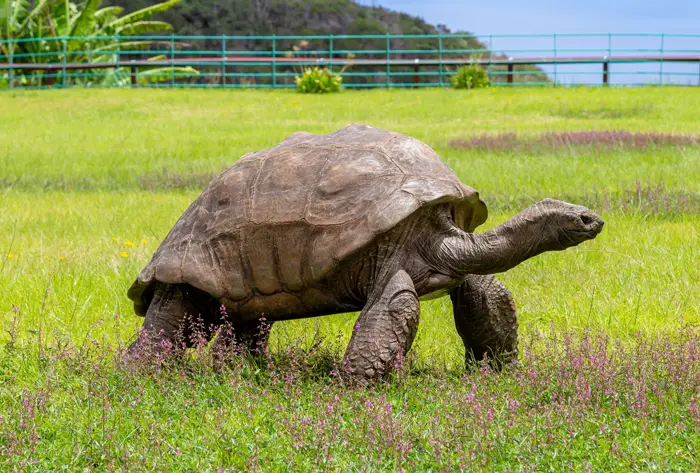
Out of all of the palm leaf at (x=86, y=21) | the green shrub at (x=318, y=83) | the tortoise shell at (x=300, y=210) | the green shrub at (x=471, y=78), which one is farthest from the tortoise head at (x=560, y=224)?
the palm leaf at (x=86, y=21)

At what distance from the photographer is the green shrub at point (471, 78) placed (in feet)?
108

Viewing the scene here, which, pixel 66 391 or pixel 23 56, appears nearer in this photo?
pixel 66 391

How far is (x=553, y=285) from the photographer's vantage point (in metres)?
7.02

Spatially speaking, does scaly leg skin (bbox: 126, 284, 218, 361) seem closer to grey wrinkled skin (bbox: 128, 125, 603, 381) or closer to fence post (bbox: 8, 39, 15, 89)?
grey wrinkled skin (bbox: 128, 125, 603, 381)

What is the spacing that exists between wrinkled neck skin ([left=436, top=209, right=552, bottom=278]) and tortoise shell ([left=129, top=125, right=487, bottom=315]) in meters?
0.25

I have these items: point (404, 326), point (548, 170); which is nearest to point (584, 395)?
point (404, 326)

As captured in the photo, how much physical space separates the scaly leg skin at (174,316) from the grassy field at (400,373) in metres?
0.22

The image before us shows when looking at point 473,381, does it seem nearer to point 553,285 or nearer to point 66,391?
point 66,391

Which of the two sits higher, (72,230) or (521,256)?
(521,256)

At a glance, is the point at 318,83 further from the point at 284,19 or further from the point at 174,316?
the point at 284,19

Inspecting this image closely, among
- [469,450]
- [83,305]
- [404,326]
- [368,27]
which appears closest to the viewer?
[469,450]

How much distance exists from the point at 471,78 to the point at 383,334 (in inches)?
1163

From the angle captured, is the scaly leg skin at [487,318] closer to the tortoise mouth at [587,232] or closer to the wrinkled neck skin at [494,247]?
the wrinkled neck skin at [494,247]

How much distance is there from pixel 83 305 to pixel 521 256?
3.31 meters
